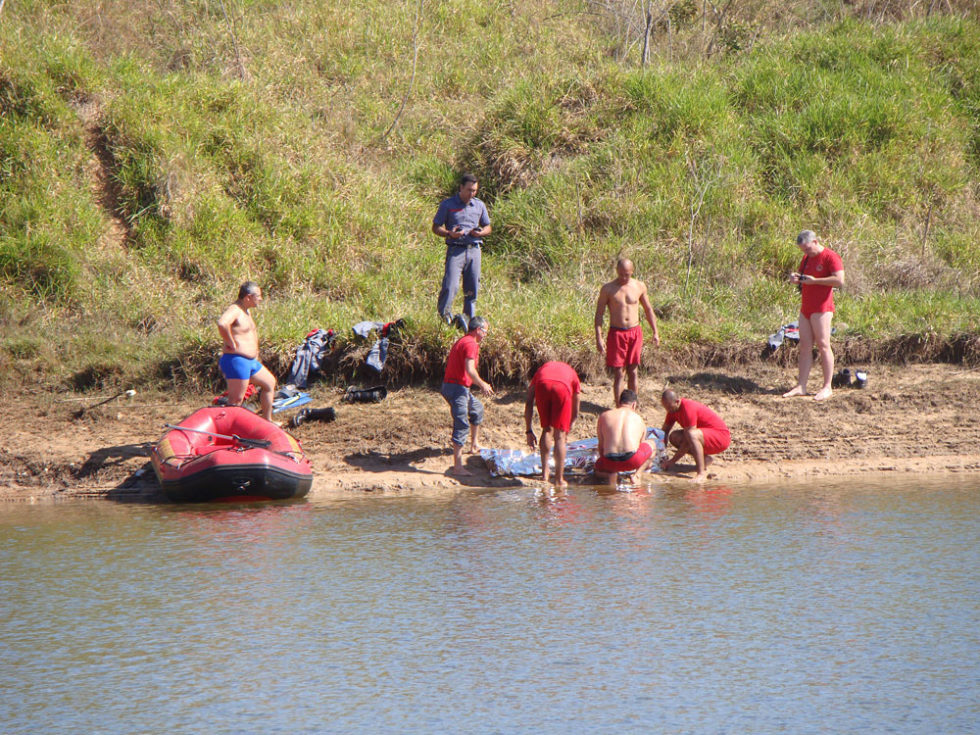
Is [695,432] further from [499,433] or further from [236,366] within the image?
[236,366]

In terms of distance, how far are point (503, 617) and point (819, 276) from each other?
271 inches

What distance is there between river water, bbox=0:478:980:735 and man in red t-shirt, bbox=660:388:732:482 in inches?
36.4

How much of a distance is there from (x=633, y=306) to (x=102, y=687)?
7.30 m

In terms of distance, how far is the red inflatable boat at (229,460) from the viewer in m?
9.86

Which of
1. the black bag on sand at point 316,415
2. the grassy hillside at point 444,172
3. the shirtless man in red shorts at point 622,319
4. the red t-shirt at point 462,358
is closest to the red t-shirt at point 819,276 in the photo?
the grassy hillside at point 444,172

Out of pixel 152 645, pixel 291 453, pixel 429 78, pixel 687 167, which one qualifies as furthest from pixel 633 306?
Answer: pixel 429 78

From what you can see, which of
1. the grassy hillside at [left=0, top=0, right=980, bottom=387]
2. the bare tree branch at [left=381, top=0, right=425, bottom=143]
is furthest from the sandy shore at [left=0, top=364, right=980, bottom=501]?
the bare tree branch at [left=381, top=0, right=425, bottom=143]

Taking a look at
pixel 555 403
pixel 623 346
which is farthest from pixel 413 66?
pixel 555 403

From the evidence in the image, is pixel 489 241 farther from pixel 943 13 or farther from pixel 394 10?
pixel 943 13

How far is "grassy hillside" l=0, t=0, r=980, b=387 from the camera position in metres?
13.6

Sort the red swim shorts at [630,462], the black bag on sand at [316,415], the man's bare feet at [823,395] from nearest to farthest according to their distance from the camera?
the red swim shorts at [630,462], the black bag on sand at [316,415], the man's bare feet at [823,395]

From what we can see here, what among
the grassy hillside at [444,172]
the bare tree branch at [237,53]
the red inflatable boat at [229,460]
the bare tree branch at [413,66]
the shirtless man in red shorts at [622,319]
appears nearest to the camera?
the red inflatable boat at [229,460]

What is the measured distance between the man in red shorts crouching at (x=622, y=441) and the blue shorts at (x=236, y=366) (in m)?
3.63

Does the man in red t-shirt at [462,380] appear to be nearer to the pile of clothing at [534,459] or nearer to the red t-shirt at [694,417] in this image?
the pile of clothing at [534,459]
